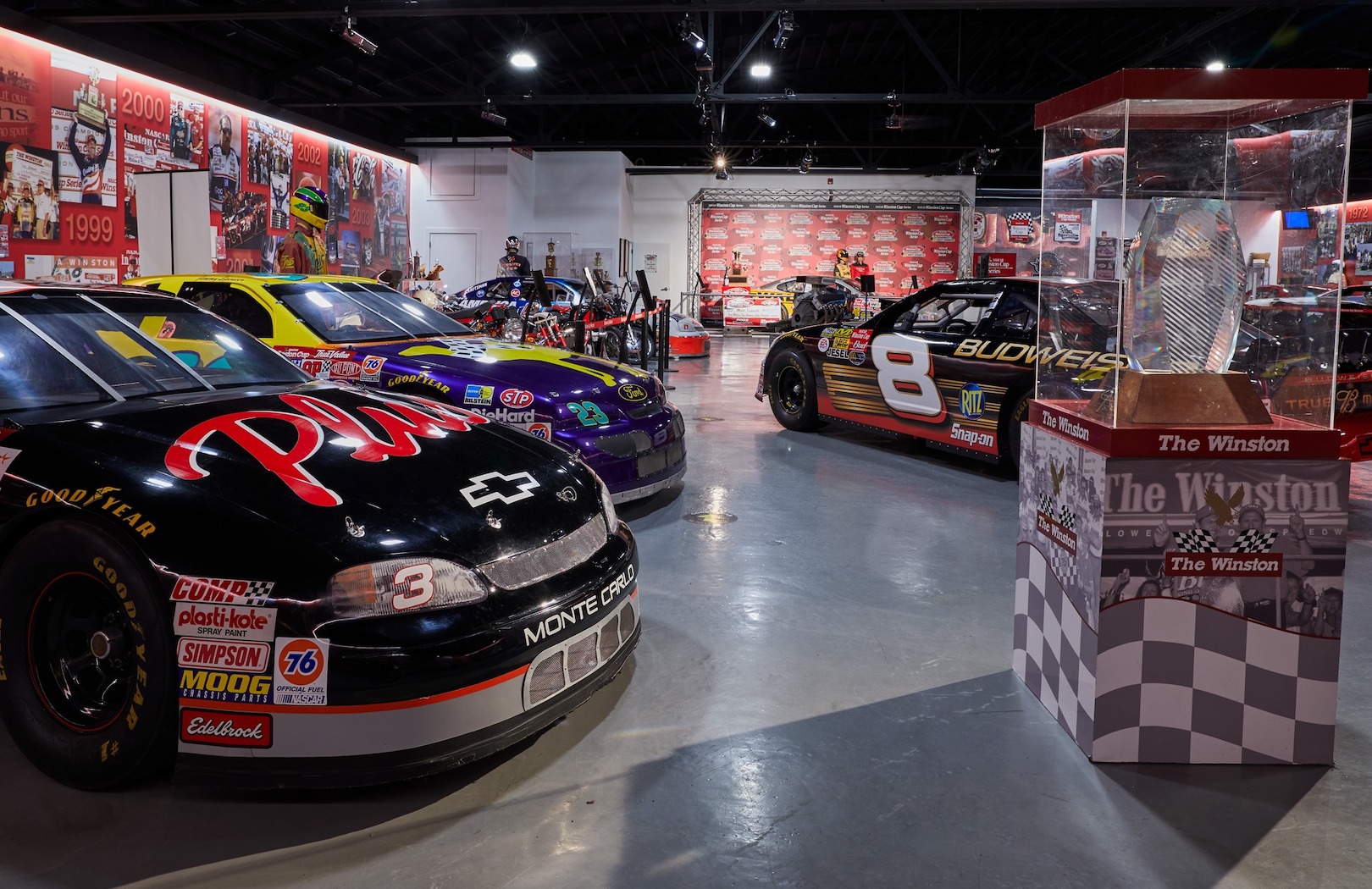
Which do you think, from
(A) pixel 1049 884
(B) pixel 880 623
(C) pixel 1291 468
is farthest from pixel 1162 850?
(B) pixel 880 623

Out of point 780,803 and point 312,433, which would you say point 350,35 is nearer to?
point 312,433

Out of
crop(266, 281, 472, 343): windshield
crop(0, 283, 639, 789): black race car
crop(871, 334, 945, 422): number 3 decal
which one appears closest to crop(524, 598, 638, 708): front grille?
crop(0, 283, 639, 789): black race car

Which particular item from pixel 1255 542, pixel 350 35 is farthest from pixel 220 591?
pixel 350 35

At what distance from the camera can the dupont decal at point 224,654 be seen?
2.03m

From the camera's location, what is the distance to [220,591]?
2.03m

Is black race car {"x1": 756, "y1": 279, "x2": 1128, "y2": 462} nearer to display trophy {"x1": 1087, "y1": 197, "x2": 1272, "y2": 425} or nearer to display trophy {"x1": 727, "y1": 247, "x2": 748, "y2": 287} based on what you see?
display trophy {"x1": 1087, "y1": 197, "x2": 1272, "y2": 425}

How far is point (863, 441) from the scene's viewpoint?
7668 mm

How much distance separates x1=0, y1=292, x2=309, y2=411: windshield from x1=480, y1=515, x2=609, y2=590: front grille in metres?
1.26

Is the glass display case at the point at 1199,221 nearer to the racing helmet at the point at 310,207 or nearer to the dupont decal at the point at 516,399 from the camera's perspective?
the dupont decal at the point at 516,399

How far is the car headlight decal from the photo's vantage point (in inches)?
80.7

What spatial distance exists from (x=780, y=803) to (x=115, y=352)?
2.29 metres

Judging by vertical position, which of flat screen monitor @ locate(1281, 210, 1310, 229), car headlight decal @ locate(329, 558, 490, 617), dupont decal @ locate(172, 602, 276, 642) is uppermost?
flat screen monitor @ locate(1281, 210, 1310, 229)

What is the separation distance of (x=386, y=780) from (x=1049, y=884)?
143 centimetres

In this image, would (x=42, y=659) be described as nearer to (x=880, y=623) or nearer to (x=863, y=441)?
(x=880, y=623)
